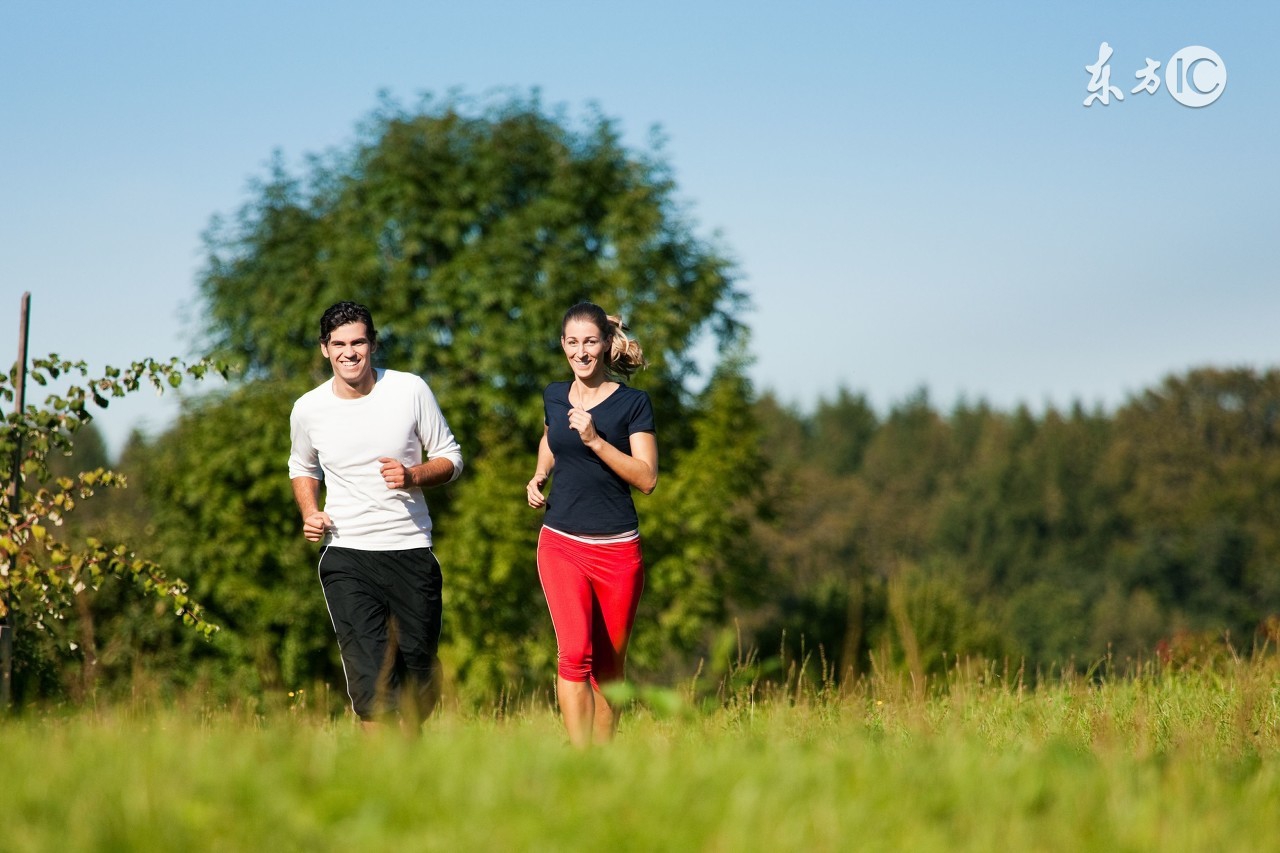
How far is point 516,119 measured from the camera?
22016 mm

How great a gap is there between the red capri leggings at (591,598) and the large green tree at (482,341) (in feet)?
41.6

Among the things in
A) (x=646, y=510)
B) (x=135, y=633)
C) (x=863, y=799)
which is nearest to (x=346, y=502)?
(x=863, y=799)

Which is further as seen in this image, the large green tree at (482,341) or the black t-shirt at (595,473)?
the large green tree at (482,341)

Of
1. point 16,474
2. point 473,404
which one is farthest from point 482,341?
point 16,474

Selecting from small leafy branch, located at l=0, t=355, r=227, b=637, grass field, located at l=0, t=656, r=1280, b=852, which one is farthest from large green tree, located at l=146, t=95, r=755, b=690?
grass field, located at l=0, t=656, r=1280, b=852

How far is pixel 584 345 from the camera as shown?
6.22 m

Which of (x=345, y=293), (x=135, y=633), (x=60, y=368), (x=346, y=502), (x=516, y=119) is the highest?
(x=516, y=119)

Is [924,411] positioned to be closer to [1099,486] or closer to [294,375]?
[1099,486]

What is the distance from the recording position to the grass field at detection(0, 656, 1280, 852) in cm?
305

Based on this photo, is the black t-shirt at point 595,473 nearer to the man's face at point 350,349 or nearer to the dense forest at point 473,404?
the man's face at point 350,349

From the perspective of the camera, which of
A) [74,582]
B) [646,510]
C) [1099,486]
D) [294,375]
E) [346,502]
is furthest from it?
[1099,486]

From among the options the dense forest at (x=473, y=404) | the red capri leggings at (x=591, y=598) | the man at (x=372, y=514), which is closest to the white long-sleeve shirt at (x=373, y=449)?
the man at (x=372, y=514)

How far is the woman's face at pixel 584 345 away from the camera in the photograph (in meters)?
6.22

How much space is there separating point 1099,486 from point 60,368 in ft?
272
